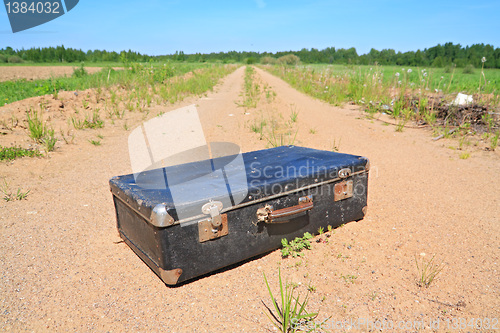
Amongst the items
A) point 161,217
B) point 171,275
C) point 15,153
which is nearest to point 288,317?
point 171,275

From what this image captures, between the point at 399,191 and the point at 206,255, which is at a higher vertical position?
the point at 206,255

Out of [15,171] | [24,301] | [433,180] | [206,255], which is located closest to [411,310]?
[206,255]

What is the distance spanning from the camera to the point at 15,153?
463 cm

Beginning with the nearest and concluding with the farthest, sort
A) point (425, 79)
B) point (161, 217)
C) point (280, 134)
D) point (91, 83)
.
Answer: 1. point (161, 217)
2. point (280, 134)
3. point (91, 83)
4. point (425, 79)

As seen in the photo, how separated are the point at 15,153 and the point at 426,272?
5.40 m

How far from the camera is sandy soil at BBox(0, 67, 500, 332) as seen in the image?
5.78 ft

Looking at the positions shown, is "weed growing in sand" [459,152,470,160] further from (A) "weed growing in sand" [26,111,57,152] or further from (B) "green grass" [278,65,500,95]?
(A) "weed growing in sand" [26,111,57,152]

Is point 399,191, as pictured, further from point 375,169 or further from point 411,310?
point 411,310

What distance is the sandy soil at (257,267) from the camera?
1762 millimetres

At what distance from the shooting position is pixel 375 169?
4359 mm

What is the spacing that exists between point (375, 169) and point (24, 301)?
4.06 metres

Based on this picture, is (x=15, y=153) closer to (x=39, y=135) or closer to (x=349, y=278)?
(x=39, y=135)

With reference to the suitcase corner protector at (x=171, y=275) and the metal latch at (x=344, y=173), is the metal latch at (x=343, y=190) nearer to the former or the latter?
the metal latch at (x=344, y=173)

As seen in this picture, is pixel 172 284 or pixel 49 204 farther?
pixel 49 204
